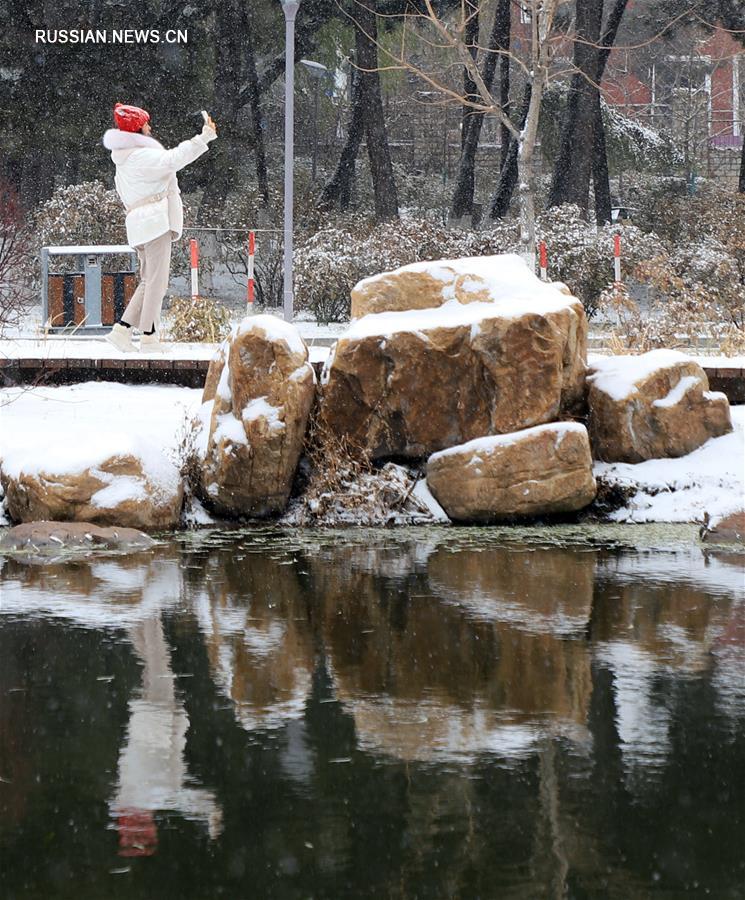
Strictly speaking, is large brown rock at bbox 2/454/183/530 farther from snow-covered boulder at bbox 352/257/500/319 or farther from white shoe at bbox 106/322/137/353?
white shoe at bbox 106/322/137/353

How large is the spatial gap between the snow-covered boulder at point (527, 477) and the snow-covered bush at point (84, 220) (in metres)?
16.0

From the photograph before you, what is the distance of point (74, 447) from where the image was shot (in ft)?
33.9

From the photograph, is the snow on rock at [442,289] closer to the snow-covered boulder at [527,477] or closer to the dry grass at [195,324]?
the snow-covered boulder at [527,477]

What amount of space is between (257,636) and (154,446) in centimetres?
350

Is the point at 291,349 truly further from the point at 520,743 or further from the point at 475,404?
Result: the point at 520,743

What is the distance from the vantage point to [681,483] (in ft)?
35.7

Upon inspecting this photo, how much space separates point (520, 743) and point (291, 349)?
5515 millimetres

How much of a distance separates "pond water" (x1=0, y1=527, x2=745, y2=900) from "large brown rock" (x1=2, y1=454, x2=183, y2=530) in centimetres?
79

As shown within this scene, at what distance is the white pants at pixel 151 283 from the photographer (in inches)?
547

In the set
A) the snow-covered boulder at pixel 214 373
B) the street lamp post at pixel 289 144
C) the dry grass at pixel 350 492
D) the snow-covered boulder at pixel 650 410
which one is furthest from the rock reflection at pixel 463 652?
the street lamp post at pixel 289 144

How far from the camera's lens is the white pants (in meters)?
13.9

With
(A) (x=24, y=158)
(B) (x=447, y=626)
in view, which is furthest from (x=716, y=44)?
(B) (x=447, y=626)

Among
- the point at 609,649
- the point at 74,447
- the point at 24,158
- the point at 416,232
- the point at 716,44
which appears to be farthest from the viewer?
the point at 716,44

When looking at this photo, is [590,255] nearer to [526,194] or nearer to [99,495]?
[526,194]
